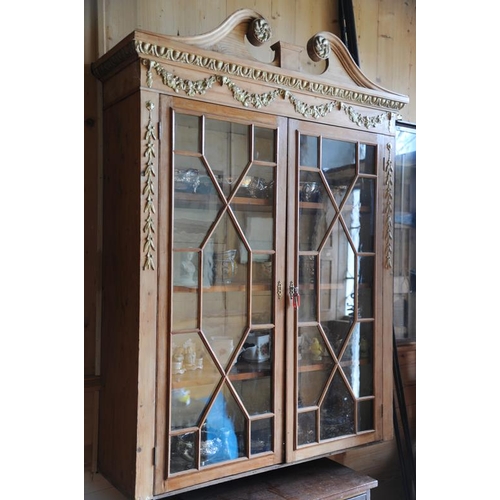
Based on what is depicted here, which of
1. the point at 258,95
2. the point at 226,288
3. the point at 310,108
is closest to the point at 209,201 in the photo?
the point at 226,288

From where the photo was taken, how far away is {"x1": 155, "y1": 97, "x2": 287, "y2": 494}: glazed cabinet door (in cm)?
146

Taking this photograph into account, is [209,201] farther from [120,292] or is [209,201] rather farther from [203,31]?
[203,31]

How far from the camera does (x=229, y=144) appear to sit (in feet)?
5.15

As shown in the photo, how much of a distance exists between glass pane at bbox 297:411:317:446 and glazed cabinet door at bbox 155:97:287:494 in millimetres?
82

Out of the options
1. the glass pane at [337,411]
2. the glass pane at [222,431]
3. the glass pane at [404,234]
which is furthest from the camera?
the glass pane at [404,234]

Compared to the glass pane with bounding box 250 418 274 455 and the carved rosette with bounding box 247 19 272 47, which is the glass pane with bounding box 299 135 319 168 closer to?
the carved rosette with bounding box 247 19 272 47

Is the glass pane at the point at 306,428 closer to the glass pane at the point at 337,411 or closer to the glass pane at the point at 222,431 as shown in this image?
the glass pane at the point at 337,411

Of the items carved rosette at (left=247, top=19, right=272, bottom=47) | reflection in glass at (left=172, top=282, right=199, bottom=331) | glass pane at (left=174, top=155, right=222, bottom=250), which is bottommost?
reflection in glass at (left=172, top=282, right=199, bottom=331)

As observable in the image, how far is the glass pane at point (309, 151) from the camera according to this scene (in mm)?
1713

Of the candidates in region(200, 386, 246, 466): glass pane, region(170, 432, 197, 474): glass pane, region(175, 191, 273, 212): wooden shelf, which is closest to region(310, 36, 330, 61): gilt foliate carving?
region(175, 191, 273, 212): wooden shelf

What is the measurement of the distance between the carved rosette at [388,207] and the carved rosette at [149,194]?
917 mm

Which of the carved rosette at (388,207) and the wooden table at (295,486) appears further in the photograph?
the carved rosette at (388,207)

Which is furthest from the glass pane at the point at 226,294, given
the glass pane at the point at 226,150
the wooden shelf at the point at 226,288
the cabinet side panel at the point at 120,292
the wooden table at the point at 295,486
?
the wooden table at the point at 295,486
